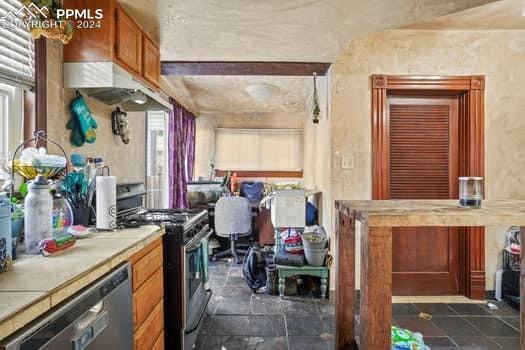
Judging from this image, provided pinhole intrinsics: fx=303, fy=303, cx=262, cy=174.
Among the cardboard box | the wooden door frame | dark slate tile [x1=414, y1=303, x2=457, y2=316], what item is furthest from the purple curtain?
dark slate tile [x1=414, y1=303, x2=457, y2=316]

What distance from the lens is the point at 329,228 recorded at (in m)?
3.00

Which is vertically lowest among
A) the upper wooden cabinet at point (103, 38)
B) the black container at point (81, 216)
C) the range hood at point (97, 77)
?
the black container at point (81, 216)

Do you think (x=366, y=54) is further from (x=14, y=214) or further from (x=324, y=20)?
(x=14, y=214)

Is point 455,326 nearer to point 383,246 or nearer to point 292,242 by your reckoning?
point 292,242

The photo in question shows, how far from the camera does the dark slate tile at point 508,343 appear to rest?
2.08 metres

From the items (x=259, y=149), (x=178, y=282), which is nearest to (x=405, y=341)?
(x=178, y=282)

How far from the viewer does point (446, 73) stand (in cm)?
281

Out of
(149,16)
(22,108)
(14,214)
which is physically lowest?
(14,214)

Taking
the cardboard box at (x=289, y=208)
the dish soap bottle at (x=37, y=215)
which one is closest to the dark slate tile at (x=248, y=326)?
the cardboard box at (x=289, y=208)

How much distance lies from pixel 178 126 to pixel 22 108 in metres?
2.70

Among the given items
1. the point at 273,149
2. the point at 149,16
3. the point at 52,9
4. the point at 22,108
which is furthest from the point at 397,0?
the point at 273,149

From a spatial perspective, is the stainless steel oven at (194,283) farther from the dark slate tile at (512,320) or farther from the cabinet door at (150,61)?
the dark slate tile at (512,320)

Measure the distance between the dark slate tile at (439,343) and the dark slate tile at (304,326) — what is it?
74 cm

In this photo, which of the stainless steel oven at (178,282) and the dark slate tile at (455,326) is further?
the dark slate tile at (455,326)
